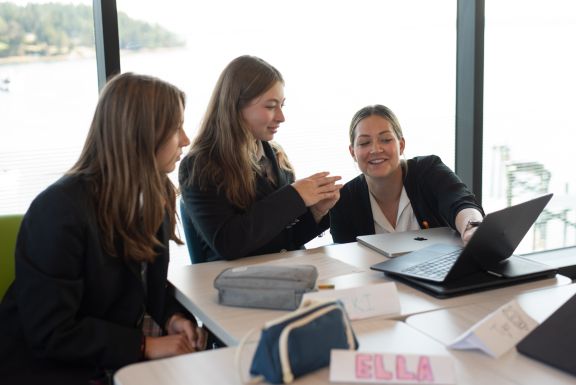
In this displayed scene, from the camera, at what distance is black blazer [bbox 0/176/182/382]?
163 cm

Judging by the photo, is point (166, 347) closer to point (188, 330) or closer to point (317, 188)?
point (188, 330)

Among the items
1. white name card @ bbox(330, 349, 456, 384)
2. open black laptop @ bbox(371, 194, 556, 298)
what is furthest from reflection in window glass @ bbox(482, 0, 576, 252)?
white name card @ bbox(330, 349, 456, 384)

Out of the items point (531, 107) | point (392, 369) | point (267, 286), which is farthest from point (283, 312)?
point (531, 107)

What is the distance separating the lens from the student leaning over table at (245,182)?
220cm

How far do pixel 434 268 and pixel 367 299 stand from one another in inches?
13.9

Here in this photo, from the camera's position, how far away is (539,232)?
4008 millimetres

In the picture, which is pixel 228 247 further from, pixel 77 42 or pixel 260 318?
pixel 77 42

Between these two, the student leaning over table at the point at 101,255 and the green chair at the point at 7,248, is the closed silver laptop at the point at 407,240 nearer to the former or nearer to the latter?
the student leaning over table at the point at 101,255

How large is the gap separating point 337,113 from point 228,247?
1365 millimetres

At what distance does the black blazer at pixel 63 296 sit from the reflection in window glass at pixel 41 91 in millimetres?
1078

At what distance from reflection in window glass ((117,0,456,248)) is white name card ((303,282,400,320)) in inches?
54.3

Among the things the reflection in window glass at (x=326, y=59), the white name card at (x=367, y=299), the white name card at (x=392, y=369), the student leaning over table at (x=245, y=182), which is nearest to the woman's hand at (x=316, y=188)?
the student leaning over table at (x=245, y=182)

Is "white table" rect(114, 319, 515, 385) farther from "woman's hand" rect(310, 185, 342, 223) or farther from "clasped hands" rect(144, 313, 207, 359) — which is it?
"woman's hand" rect(310, 185, 342, 223)

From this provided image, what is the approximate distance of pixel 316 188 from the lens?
7.43 ft
